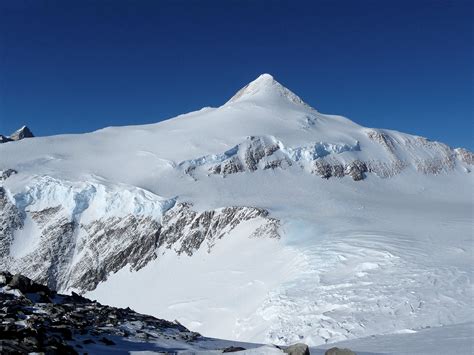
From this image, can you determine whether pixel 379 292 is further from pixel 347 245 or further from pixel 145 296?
pixel 145 296

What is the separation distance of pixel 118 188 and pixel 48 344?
58.4 metres

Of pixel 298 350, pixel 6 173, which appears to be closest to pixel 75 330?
pixel 298 350

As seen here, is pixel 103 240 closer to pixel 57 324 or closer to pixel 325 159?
pixel 325 159

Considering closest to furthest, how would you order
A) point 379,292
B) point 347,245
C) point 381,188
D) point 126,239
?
1. point 379,292
2. point 347,245
3. point 126,239
4. point 381,188

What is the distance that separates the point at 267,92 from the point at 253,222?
6603 centimetres

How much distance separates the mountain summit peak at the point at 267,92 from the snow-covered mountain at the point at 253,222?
535 centimetres

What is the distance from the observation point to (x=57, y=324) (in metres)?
14.0

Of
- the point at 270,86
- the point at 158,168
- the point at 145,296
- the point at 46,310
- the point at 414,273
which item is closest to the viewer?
the point at 46,310

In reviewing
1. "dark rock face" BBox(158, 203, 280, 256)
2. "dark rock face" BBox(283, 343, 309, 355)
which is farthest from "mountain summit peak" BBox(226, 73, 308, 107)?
"dark rock face" BBox(283, 343, 309, 355)

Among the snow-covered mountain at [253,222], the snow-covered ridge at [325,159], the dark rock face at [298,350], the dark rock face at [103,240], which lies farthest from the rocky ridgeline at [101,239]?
the dark rock face at [298,350]

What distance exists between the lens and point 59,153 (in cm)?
8306

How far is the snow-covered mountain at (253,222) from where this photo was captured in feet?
117

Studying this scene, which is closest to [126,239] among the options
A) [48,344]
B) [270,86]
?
[48,344]

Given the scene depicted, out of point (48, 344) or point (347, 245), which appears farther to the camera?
point (347, 245)
